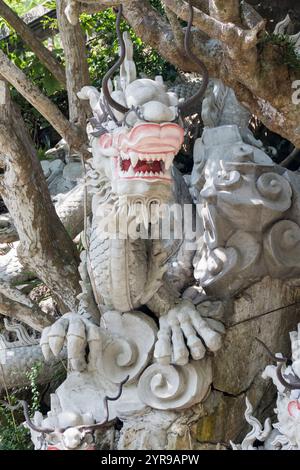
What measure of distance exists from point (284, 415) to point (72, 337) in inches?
34.0

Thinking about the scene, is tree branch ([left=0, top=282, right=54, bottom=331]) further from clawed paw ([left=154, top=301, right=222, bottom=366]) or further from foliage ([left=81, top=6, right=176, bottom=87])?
foliage ([left=81, top=6, right=176, bottom=87])

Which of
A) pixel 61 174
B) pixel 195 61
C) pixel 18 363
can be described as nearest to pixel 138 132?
pixel 195 61

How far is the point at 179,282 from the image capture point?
4812 millimetres

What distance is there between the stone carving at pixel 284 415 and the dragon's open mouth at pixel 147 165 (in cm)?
80

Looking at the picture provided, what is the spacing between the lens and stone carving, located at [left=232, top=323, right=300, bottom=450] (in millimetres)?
3816

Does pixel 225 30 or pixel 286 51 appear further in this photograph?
pixel 286 51

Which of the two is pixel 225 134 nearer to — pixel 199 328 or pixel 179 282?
pixel 179 282

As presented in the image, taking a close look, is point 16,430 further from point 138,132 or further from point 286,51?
point 286,51

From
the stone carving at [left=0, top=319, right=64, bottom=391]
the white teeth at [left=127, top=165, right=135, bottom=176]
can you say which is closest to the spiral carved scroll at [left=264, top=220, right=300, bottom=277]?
the white teeth at [left=127, top=165, right=135, bottom=176]

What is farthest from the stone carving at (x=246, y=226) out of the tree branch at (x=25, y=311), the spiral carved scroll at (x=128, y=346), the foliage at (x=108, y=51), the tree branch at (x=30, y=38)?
the foliage at (x=108, y=51)

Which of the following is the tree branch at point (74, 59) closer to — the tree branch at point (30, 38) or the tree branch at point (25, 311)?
the tree branch at point (30, 38)

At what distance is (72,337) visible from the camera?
408cm

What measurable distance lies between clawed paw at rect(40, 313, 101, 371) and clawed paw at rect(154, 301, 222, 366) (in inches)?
10.4

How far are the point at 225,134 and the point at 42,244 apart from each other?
1.09 metres
